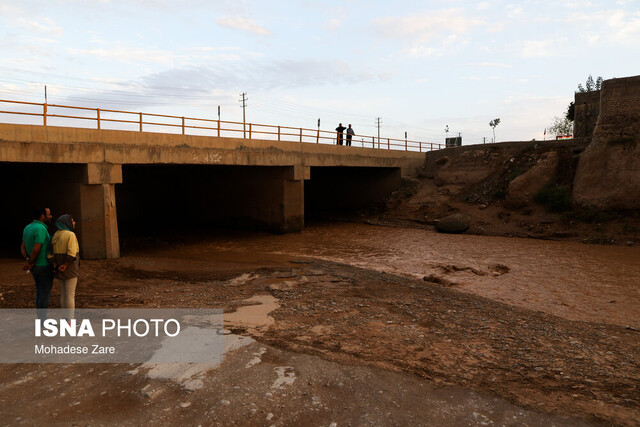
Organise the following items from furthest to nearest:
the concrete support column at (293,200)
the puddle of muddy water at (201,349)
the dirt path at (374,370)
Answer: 1. the concrete support column at (293,200)
2. the puddle of muddy water at (201,349)
3. the dirt path at (374,370)

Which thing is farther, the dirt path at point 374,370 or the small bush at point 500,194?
the small bush at point 500,194

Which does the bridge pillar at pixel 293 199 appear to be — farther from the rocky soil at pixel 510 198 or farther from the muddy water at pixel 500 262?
the rocky soil at pixel 510 198

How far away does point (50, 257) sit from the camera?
6242mm

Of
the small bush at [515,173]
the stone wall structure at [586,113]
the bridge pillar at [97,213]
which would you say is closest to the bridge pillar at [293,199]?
the bridge pillar at [97,213]

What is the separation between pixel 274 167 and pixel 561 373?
17.6 m

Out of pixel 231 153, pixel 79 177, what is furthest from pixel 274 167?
pixel 79 177

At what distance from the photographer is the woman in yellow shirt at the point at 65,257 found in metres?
6.19

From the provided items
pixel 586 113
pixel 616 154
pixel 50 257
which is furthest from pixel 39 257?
pixel 586 113

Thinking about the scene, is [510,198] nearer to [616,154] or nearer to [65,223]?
[616,154]

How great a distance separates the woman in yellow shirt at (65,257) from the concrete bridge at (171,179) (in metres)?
8.45

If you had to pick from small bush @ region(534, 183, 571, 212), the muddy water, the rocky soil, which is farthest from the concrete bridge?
small bush @ region(534, 183, 571, 212)

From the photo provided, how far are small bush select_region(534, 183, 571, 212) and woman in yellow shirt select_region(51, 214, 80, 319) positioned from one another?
20663 mm

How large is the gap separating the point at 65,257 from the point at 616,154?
2133 centimetres

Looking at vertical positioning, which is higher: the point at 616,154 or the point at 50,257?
the point at 616,154
